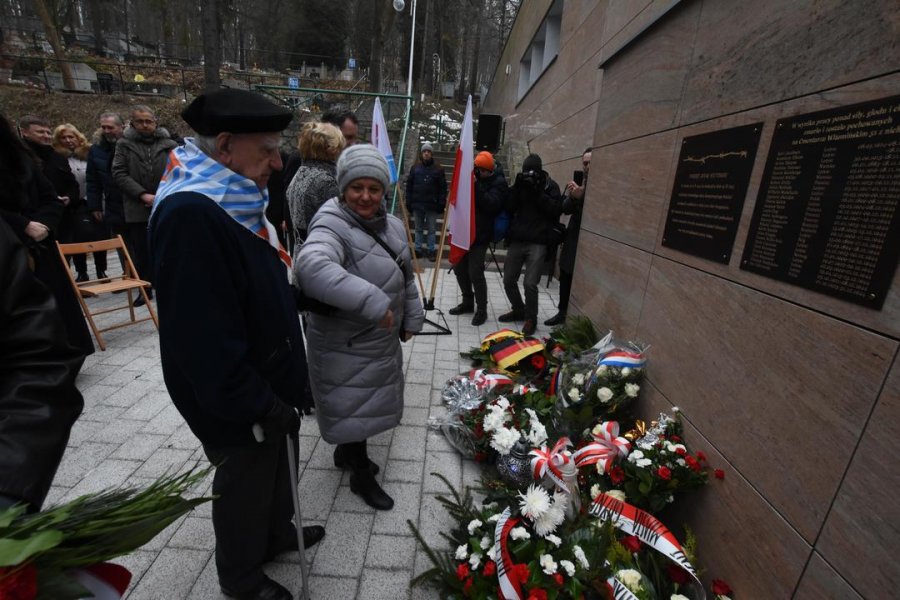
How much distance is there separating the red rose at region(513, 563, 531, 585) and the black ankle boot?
92 centimetres

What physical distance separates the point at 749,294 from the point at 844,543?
936 mm

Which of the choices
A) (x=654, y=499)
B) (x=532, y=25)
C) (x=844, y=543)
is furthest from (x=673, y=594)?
(x=532, y=25)

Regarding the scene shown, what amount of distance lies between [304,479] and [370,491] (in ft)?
1.56

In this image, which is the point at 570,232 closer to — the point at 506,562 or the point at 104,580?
the point at 506,562

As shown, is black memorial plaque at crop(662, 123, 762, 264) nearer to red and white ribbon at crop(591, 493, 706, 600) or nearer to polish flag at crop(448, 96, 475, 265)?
red and white ribbon at crop(591, 493, 706, 600)

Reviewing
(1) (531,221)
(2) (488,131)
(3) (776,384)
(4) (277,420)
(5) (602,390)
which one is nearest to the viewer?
(4) (277,420)

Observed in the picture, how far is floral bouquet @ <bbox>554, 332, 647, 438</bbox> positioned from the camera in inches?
109

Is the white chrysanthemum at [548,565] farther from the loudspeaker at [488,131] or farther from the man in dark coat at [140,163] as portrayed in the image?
the loudspeaker at [488,131]

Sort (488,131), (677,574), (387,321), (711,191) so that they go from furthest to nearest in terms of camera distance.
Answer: (488,131)
(711,191)
(387,321)
(677,574)

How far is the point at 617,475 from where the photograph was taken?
226 cm

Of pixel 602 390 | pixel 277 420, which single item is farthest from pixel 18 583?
pixel 602 390

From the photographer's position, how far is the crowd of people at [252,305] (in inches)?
51.5

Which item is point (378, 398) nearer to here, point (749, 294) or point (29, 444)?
point (29, 444)

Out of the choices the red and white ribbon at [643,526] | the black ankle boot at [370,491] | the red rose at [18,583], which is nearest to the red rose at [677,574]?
the red and white ribbon at [643,526]
